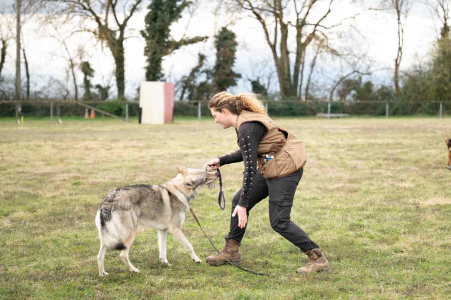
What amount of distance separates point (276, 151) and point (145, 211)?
1.37 m

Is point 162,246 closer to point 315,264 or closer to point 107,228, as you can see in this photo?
point 107,228

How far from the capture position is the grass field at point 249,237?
15.2 feet

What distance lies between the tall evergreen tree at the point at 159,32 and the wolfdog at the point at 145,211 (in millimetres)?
35158

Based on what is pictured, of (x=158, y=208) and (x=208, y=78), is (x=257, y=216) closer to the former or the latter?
(x=158, y=208)

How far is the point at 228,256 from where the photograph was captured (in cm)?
531

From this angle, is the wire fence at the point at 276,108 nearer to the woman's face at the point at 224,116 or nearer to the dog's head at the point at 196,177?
the dog's head at the point at 196,177

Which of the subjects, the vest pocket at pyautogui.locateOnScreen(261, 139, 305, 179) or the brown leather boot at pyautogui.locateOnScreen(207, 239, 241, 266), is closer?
the vest pocket at pyautogui.locateOnScreen(261, 139, 305, 179)

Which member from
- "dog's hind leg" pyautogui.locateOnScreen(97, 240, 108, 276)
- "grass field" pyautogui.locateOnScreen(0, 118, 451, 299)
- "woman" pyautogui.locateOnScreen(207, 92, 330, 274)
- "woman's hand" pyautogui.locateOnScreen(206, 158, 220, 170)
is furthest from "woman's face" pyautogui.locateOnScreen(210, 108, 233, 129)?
"dog's hind leg" pyautogui.locateOnScreen(97, 240, 108, 276)

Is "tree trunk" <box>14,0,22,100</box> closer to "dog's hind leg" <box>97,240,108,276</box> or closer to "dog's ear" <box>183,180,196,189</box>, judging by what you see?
"dog's ear" <box>183,180,196,189</box>

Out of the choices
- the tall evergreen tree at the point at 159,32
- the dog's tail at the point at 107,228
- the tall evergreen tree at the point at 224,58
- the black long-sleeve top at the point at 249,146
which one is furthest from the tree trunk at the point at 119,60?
the black long-sleeve top at the point at 249,146

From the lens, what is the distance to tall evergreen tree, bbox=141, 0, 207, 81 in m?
39.5

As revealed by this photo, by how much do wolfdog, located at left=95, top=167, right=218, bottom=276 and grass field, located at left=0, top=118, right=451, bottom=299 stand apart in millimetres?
311

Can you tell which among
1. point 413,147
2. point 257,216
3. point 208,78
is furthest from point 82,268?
point 208,78

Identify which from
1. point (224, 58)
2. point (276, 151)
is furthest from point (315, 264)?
point (224, 58)
